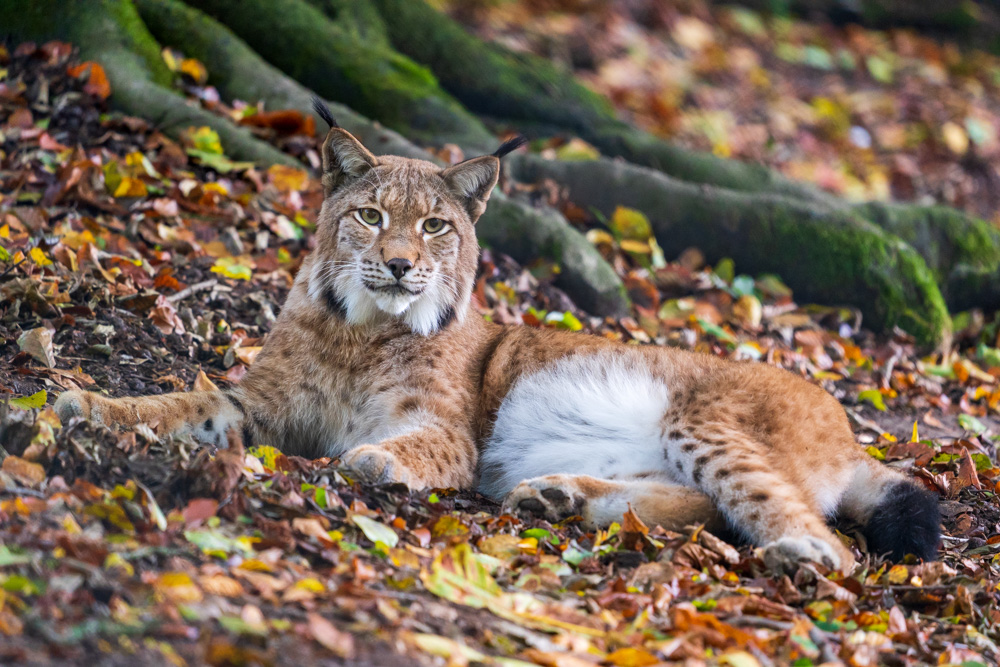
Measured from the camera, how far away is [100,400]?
3578 mm

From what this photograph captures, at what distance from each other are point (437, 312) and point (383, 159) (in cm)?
78

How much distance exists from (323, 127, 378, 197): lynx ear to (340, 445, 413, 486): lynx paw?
4.46 feet

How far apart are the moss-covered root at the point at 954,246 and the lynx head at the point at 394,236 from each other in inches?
184

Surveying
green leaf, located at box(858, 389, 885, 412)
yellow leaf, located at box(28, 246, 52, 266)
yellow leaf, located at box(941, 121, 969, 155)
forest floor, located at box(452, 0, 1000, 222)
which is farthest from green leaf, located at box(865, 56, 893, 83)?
yellow leaf, located at box(28, 246, 52, 266)

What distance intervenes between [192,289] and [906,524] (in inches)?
142

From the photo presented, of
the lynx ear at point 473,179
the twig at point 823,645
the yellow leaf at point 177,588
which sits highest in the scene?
the lynx ear at point 473,179

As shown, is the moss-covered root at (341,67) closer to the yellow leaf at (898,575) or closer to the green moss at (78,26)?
the green moss at (78,26)

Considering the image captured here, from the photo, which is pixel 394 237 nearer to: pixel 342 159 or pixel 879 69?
pixel 342 159

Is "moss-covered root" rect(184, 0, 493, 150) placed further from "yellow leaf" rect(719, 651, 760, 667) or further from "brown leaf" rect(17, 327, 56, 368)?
"yellow leaf" rect(719, 651, 760, 667)

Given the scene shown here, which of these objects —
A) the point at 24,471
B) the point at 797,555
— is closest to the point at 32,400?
the point at 24,471

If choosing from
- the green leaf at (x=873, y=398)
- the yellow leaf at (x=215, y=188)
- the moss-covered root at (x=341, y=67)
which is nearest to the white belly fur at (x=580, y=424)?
the green leaf at (x=873, y=398)

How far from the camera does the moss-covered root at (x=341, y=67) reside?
23.1 ft

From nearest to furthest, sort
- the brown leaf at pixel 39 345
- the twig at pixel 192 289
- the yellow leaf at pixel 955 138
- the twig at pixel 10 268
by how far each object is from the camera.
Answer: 1. the brown leaf at pixel 39 345
2. the twig at pixel 10 268
3. the twig at pixel 192 289
4. the yellow leaf at pixel 955 138

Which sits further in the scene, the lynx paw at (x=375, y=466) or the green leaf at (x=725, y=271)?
the green leaf at (x=725, y=271)
